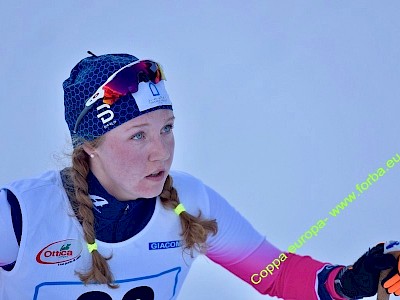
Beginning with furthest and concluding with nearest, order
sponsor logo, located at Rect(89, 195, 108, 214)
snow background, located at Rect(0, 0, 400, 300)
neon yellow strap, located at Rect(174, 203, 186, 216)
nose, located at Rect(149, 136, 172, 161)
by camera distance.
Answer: snow background, located at Rect(0, 0, 400, 300)
neon yellow strap, located at Rect(174, 203, 186, 216)
sponsor logo, located at Rect(89, 195, 108, 214)
nose, located at Rect(149, 136, 172, 161)

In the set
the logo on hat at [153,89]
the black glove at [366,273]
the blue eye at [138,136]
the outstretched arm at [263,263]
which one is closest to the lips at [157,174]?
the blue eye at [138,136]

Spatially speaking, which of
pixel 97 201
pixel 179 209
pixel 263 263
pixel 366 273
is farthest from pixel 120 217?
pixel 366 273

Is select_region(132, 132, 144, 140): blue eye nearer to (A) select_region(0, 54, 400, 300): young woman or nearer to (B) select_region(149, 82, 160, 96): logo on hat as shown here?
(A) select_region(0, 54, 400, 300): young woman

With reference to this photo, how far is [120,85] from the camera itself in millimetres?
2049

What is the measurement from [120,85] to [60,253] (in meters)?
0.49

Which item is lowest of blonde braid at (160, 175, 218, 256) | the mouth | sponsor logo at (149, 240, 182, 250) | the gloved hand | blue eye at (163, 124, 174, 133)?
sponsor logo at (149, 240, 182, 250)

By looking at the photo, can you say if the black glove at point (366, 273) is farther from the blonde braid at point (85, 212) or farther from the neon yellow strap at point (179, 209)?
the blonde braid at point (85, 212)

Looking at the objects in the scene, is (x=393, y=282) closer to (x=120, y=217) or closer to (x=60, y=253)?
(x=120, y=217)

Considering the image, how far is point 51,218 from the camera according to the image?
6.93 feet

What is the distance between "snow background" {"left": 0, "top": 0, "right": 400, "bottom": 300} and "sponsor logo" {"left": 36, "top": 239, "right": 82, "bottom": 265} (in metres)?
1.01

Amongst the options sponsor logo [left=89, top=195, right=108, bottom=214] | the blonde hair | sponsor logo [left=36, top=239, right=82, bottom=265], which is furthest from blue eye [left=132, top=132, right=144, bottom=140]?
sponsor logo [left=36, top=239, right=82, bottom=265]

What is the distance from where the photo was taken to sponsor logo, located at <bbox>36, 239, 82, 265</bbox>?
6.85ft

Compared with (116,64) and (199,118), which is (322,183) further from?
(116,64)

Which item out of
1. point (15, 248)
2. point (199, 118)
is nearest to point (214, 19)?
point (199, 118)
